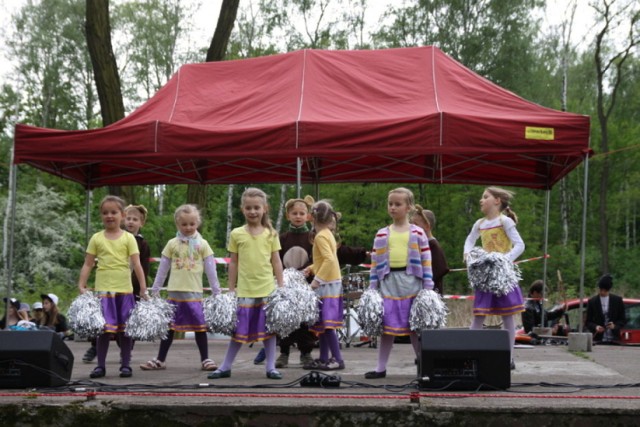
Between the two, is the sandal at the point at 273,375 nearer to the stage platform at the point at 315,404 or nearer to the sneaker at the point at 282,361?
the stage platform at the point at 315,404

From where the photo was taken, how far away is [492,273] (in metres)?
7.46

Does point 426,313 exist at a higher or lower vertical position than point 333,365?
higher

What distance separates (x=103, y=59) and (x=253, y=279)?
355 inches

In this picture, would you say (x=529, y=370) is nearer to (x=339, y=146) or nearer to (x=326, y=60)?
(x=339, y=146)

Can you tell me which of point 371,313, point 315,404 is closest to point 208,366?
point 371,313

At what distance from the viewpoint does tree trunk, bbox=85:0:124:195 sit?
1491 centimetres

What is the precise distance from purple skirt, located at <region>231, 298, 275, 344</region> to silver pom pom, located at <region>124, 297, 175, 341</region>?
76 centimetres

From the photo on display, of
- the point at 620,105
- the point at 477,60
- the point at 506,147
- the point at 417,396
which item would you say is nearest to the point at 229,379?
the point at 417,396

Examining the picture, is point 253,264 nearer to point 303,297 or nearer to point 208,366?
point 303,297

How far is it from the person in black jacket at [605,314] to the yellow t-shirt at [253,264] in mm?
8088

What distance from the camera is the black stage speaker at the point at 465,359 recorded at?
6102 mm

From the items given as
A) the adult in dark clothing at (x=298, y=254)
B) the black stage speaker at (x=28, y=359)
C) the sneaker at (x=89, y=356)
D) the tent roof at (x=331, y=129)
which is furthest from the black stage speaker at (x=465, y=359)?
the sneaker at (x=89, y=356)

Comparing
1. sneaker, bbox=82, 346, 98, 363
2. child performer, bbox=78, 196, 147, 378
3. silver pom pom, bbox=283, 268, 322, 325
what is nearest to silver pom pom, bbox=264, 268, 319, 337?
silver pom pom, bbox=283, 268, 322, 325

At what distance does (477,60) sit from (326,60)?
2375 cm
